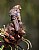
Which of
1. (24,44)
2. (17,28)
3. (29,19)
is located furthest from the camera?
(29,19)

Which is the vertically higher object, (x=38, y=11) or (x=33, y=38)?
(x=38, y=11)

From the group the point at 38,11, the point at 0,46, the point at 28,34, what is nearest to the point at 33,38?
the point at 28,34

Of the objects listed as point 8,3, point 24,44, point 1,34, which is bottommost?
point 24,44

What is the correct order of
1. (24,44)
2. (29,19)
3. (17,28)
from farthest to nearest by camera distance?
1. (29,19)
2. (24,44)
3. (17,28)

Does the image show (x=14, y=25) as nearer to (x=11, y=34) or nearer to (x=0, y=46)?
(x=11, y=34)

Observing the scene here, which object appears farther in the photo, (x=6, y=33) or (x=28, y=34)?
(x=28, y=34)

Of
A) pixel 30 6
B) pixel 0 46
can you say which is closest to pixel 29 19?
pixel 30 6
